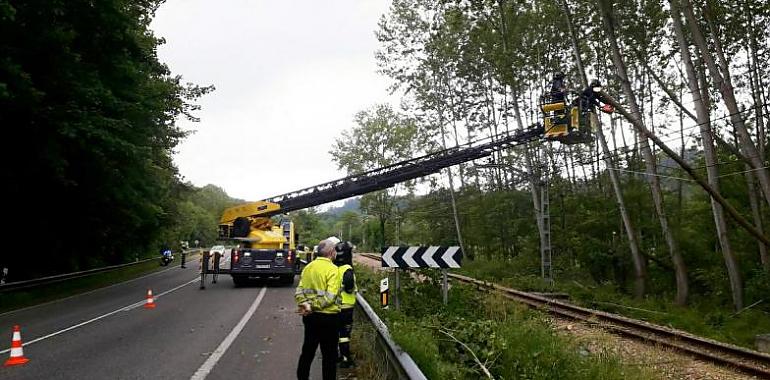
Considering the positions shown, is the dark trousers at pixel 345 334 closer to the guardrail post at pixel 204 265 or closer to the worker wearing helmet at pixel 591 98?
the worker wearing helmet at pixel 591 98

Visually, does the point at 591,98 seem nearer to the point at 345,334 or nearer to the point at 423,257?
the point at 423,257

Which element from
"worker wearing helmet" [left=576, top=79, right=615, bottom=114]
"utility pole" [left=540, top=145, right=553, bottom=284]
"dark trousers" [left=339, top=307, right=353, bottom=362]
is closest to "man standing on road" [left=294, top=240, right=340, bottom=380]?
"dark trousers" [left=339, top=307, right=353, bottom=362]

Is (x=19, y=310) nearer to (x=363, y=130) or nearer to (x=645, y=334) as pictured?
(x=645, y=334)

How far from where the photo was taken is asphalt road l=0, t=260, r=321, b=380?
260 inches

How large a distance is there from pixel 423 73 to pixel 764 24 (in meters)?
14.8

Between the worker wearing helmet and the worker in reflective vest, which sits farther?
the worker wearing helmet

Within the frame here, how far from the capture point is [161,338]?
8.78 m

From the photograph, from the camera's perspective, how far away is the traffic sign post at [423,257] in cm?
880

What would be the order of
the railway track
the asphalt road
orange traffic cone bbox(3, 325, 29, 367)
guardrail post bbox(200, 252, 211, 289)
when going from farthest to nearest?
guardrail post bbox(200, 252, 211, 289) < the railway track < orange traffic cone bbox(3, 325, 29, 367) < the asphalt road

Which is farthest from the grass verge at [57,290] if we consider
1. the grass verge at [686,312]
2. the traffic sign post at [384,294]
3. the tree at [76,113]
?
the grass verge at [686,312]

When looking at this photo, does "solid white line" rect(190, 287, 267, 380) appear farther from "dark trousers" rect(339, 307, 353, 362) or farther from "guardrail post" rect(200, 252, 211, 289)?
"guardrail post" rect(200, 252, 211, 289)

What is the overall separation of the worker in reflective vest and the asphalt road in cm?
42

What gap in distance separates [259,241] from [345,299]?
41.1ft

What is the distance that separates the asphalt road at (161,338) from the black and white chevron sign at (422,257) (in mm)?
2075
